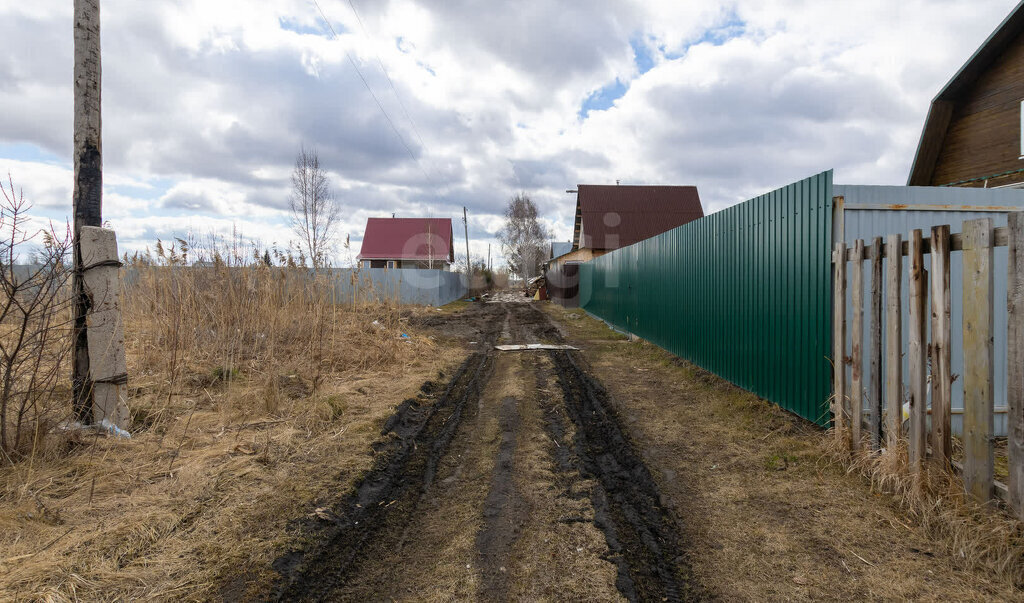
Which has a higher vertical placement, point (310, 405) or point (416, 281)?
point (416, 281)

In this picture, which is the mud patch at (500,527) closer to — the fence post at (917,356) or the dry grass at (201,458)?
the dry grass at (201,458)

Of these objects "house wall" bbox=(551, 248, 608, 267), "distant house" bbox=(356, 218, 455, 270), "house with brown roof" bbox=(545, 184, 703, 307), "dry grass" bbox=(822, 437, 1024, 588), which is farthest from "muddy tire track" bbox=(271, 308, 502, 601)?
"distant house" bbox=(356, 218, 455, 270)

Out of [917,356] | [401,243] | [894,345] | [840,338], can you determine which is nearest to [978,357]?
[917,356]

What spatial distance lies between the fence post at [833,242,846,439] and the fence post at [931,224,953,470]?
0.85 meters

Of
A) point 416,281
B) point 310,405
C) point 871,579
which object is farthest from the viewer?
point 416,281

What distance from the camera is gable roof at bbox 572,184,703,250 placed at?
27.8 m

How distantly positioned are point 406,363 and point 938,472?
6.34 m

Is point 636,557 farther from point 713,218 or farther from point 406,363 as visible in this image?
point 406,363

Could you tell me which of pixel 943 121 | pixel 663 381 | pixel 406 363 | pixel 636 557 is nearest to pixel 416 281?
pixel 406 363

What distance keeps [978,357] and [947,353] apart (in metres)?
0.12

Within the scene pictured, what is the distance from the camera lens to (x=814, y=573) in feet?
7.73

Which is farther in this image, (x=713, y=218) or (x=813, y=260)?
(x=713, y=218)

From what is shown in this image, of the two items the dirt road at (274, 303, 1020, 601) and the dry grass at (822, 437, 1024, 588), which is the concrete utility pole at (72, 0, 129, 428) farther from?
the dry grass at (822, 437, 1024, 588)

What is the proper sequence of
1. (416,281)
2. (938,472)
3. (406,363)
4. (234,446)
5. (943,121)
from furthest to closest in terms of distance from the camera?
1. (416,281)
2. (943,121)
3. (406,363)
4. (234,446)
5. (938,472)
